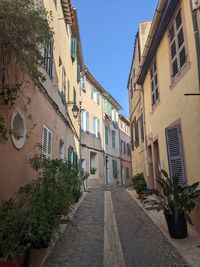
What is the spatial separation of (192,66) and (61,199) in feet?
13.1

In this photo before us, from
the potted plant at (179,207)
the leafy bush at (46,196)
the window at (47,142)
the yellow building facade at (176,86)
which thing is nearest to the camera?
the leafy bush at (46,196)

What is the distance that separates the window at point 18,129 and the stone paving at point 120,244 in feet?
6.41

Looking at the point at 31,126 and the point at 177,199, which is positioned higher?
the point at 31,126

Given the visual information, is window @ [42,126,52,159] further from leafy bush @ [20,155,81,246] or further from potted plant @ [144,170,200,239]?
potted plant @ [144,170,200,239]

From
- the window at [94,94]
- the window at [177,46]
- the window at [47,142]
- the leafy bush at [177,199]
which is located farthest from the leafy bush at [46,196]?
the window at [94,94]

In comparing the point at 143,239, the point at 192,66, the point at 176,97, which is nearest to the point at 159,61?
the point at 176,97

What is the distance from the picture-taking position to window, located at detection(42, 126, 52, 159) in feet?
26.0

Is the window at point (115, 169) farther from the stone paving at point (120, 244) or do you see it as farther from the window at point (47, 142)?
the stone paving at point (120, 244)

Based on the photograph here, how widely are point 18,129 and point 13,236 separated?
275 centimetres

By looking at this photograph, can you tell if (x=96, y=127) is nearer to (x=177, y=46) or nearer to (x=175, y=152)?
(x=175, y=152)

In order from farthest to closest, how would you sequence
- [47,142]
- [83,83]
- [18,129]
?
[83,83] → [47,142] → [18,129]

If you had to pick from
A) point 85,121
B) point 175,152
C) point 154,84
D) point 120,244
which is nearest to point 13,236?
point 120,244

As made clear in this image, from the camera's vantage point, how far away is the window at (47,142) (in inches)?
312

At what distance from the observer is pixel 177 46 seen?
7188 millimetres
